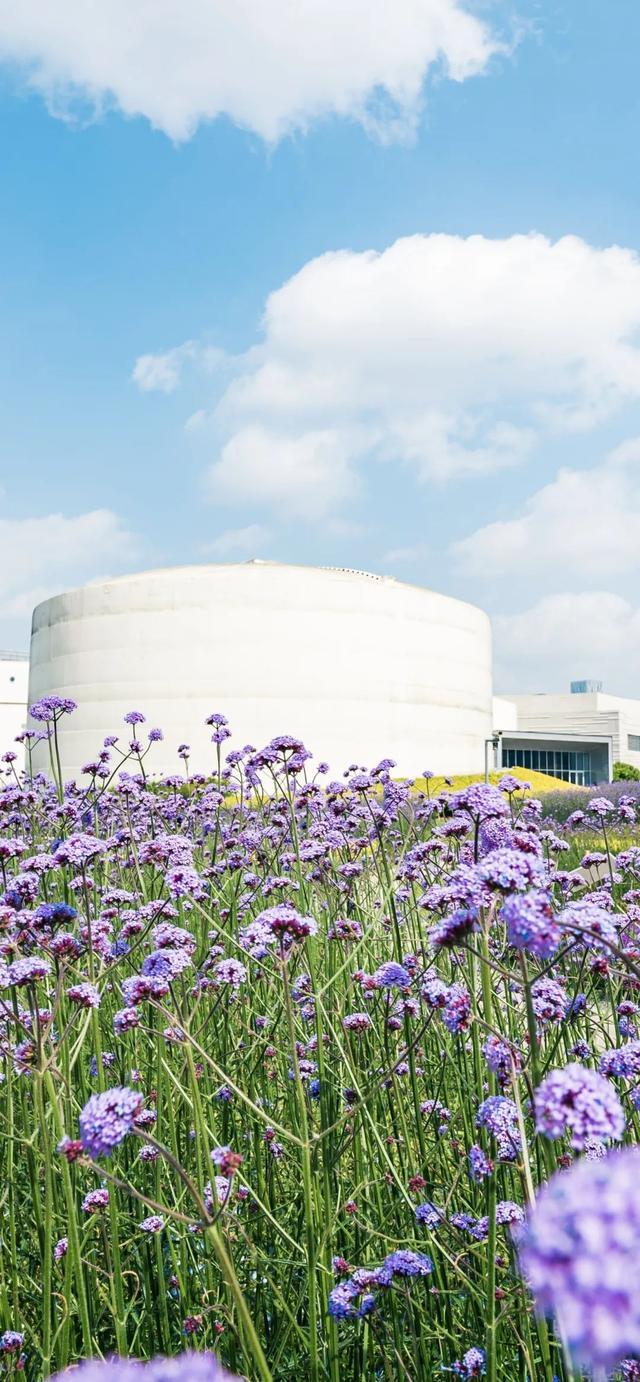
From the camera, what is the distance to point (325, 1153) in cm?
221

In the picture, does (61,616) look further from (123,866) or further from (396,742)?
(123,866)

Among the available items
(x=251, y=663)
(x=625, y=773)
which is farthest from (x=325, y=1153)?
(x=625, y=773)

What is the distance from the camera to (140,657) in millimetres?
37500

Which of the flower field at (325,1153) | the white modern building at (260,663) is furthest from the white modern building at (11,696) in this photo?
the flower field at (325,1153)

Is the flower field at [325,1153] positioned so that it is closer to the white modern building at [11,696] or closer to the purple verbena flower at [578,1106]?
the purple verbena flower at [578,1106]

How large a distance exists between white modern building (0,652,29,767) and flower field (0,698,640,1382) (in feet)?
206

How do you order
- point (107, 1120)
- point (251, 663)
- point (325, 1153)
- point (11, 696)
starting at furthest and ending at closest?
point (11, 696) → point (251, 663) → point (325, 1153) → point (107, 1120)

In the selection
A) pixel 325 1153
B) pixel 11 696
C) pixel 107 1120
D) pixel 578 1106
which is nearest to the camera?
pixel 578 1106

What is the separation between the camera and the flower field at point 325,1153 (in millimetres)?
1246

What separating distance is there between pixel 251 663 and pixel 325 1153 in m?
34.9

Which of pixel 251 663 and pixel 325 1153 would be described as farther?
pixel 251 663

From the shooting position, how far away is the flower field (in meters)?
1.25

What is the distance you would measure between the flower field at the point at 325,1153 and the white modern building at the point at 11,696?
206 ft

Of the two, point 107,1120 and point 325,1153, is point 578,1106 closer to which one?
point 107,1120
